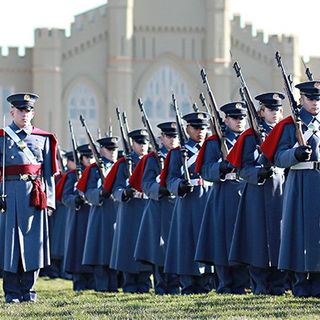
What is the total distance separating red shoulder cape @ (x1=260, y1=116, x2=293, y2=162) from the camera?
39.7ft

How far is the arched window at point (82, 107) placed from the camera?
59156 mm

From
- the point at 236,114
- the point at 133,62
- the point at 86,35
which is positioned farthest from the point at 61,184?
the point at 86,35

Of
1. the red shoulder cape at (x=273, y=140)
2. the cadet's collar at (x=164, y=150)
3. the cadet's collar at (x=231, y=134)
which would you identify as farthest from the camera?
the cadet's collar at (x=164, y=150)

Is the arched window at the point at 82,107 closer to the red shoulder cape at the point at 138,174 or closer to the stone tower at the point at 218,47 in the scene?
the stone tower at the point at 218,47

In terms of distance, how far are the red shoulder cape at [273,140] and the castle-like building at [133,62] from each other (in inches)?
1820

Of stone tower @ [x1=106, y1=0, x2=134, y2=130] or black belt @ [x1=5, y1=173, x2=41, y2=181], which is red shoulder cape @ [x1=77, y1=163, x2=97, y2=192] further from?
stone tower @ [x1=106, y1=0, x2=134, y2=130]

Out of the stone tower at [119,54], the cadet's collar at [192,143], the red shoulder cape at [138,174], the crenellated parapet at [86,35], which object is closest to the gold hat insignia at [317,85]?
the cadet's collar at [192,143]

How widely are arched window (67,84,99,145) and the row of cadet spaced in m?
41.2

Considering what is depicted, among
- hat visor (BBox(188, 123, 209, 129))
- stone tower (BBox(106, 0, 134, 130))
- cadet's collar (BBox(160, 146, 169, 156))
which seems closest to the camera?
hat visor (BBox(188, 123, 209, 129))

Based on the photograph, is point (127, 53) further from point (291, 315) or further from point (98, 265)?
point (291, 315)

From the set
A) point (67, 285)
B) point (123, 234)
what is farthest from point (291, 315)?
point (67, 285)

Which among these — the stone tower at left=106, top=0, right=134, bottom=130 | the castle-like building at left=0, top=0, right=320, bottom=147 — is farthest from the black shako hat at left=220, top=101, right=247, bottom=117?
the castle-like building at left=0, top=0, right=320, bottom=147

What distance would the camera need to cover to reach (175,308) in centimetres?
1116

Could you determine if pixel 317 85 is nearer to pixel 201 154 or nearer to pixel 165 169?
pixel 201 154
